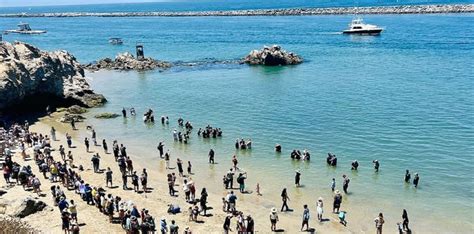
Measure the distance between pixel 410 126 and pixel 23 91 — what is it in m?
34.7

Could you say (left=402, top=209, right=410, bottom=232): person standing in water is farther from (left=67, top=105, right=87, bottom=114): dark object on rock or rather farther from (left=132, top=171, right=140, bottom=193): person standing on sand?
(left=67, top=105, right=87, bottom=114): dark object on rock

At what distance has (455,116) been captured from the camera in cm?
4381

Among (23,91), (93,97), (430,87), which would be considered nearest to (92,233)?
(23,91)

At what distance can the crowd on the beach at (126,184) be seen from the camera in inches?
901

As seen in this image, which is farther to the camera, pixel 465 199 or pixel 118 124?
pixel 118 124

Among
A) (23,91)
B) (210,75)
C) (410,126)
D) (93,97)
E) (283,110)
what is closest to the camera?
(410,126)

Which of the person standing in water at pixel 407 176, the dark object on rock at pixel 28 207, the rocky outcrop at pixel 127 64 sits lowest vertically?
the person standing in water at pixel 407 176

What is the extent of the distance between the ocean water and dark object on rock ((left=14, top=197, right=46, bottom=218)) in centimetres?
1026

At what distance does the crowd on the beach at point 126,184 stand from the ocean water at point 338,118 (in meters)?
0.78

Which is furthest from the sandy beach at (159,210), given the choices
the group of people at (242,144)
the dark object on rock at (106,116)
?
the dark object on rock at (106,116)

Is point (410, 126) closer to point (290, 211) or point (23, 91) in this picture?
point (290, 211)

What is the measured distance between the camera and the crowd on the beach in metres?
22.9

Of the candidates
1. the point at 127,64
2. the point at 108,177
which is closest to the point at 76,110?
the point at 108,177

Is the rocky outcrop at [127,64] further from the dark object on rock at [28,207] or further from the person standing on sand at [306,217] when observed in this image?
the person standing on sand at [306,217]
